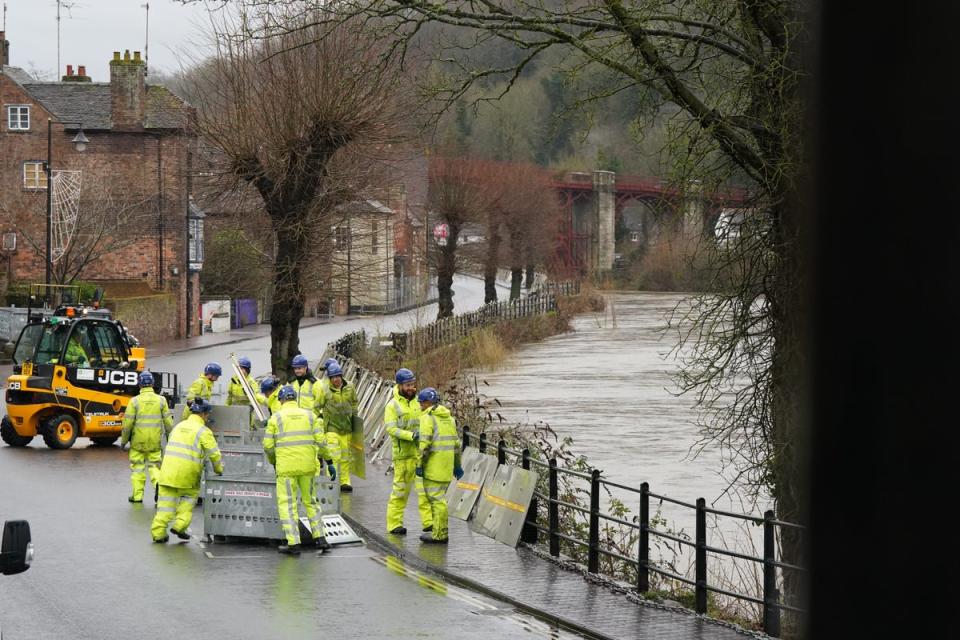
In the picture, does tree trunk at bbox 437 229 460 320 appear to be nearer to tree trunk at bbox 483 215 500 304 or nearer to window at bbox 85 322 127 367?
tree trunk at bbox 483 215 500 304

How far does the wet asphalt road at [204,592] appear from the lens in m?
12.2

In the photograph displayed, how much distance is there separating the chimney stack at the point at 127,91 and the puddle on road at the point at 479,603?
47.8 meters

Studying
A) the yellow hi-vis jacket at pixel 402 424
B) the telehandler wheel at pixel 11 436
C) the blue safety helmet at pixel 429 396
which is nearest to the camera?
the blue safety helmet at pixel 429 396

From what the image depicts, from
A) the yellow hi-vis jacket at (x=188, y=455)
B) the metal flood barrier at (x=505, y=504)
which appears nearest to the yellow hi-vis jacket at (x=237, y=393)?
the yellow hi-vis jacket at (x=188, y=455)

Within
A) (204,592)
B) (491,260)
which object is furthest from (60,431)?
(491,260)

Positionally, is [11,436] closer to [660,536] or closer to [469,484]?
[469,484]

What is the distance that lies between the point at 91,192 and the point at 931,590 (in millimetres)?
56593

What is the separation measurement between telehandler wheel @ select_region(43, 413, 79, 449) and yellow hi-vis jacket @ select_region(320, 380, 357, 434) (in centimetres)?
754

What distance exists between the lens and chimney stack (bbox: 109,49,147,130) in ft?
196

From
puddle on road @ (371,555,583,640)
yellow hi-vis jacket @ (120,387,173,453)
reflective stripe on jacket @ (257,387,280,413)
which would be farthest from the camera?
yellow hi-vis jacket @ (120,387,173,453)

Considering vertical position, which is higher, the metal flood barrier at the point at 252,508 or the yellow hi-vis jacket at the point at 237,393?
the yellow hi-vis jacket at the point at 237,393

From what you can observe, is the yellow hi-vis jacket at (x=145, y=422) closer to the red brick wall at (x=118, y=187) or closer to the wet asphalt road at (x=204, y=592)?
the wet asphalt road at (x=204, y=592)

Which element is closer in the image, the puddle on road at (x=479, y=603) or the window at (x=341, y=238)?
the puddle on road at (x=479, y=603)

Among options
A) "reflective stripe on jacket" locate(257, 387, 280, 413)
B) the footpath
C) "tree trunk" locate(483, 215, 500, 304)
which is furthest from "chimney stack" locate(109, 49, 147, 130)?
the footpath
